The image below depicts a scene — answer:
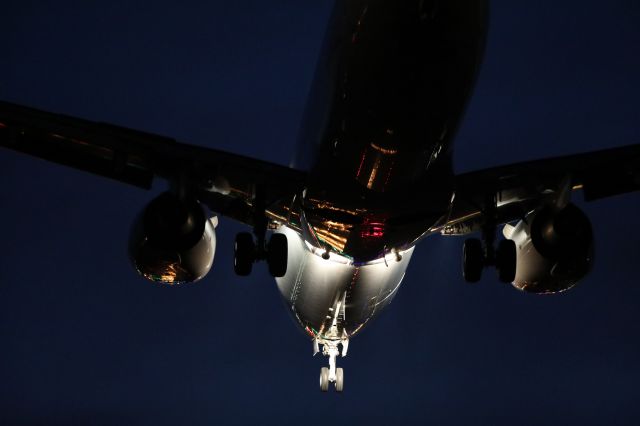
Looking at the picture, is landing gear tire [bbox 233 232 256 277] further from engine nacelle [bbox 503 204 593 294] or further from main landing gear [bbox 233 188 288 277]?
engine nacelle [bbox 503 204 593 294]

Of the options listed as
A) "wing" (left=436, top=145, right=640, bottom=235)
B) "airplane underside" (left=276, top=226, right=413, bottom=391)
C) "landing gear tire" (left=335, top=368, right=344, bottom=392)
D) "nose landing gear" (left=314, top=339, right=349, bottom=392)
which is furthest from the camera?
"landing gear tire" (left=335, top=368, right=344, bottom=392)

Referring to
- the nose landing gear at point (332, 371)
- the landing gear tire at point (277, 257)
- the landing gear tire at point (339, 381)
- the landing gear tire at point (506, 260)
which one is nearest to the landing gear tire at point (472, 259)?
the landing gear tire at point (506, 260)

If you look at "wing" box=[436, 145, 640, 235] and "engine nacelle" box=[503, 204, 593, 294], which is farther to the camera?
"wing" box=[436, 145, 640, 235]

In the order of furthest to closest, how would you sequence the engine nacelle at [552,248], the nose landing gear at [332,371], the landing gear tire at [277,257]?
the nose landing gear at [332,371]
the landing gear tire at [277,257]
the engine nacelle at [552,248]

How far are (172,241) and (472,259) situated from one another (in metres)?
8.10

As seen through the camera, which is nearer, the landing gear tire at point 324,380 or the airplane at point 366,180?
the airplane at point 366,180

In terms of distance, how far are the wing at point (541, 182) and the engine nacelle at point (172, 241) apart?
6.31 m

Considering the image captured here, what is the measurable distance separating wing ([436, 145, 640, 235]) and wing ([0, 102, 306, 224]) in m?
4.66

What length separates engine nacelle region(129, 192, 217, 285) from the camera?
22969 mm

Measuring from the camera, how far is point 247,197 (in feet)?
83.3

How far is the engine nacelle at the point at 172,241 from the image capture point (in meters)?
23.0

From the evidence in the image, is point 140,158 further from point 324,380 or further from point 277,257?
point 324,380

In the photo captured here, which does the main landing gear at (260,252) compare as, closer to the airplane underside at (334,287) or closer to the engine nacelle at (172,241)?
the engine nacelle at (172,241)

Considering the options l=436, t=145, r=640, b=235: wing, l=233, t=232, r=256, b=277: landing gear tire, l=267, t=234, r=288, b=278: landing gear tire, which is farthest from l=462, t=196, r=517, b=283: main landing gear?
l=233, t=232, r=256, b=277: landing gear tire
